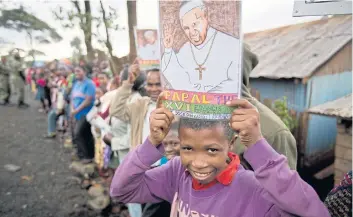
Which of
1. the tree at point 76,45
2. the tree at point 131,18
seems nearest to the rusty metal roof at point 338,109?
the tree at point 131,18

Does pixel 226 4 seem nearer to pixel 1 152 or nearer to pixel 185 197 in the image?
pixel 185 197

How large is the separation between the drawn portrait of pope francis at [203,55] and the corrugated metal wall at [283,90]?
5.88 meters

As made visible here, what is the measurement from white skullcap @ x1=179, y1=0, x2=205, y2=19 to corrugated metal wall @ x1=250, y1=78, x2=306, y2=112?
5.94 meters

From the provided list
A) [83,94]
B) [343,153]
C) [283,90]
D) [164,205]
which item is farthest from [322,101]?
[164,205]

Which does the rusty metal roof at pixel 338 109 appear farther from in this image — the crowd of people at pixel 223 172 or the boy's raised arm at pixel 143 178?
the boy's raised arm at pixel 143 178

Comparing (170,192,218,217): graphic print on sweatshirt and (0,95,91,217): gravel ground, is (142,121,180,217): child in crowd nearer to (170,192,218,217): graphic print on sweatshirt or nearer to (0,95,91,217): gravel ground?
(170,192,218,217): graphic print on sweatshirt

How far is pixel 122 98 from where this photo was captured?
3.35 m

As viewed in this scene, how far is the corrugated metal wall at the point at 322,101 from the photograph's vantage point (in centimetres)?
648

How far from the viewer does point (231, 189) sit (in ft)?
4.29

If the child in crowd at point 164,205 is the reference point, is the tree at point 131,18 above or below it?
above

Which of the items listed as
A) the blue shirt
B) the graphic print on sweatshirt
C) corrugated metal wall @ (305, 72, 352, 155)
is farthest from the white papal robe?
corrugated metal wall @ (305, 72, 352, 155)

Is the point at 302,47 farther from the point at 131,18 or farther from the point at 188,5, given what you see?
the point at 188,5

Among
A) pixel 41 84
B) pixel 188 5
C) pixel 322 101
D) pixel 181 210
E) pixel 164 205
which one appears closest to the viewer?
pixel 188 5

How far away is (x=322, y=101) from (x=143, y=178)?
20.0 feet
